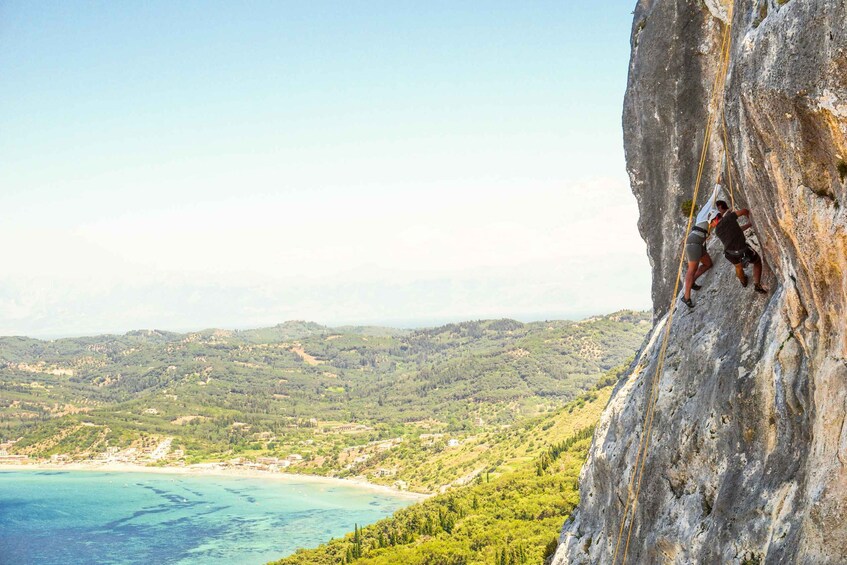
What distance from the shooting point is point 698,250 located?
1516 cm

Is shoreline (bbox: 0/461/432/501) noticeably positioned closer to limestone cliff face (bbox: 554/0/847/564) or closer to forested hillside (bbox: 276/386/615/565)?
forested hillside (bbox: 276/386/615/565)

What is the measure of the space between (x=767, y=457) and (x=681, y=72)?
11.2m

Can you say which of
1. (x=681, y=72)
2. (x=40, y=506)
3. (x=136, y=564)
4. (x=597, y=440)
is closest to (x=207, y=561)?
(x=136, y=564)

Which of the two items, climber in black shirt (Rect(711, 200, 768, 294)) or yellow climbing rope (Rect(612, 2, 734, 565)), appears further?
yellow climbing rope (Rect(612, 2, 734, 565))

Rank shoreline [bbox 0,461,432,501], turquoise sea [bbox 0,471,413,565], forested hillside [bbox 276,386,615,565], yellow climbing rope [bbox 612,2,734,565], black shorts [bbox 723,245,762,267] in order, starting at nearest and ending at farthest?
black shorts [bbox 723,245,762,267] < yellow climbing rope [bbox 612,2,734,565] < forested hillside [bbox 276,386,615,565] < turquoise sea [bbox 0,471,413,565] < shoreline [bbox 0,461,432,501]

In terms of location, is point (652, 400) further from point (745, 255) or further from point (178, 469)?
point (178, 469)

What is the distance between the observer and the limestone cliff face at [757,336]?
9148mm

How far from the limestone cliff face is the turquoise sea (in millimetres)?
109188

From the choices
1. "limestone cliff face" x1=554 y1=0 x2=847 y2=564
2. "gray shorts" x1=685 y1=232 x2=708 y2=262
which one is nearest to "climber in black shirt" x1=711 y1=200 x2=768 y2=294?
"limestone cliff face" x1=554 y1=0 x2=847 y2=564

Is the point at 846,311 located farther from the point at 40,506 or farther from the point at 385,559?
the point at 40,506

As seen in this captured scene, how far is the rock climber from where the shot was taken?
1516 centimetres

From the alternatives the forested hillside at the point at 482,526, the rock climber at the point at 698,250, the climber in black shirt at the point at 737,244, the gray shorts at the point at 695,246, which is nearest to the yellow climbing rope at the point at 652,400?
the rock climber at the point at 698,250

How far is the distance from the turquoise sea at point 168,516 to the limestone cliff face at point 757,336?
109 meters

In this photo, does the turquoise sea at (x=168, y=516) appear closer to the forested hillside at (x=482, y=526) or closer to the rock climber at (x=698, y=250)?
the forested hillside at (x=482, y=526)
